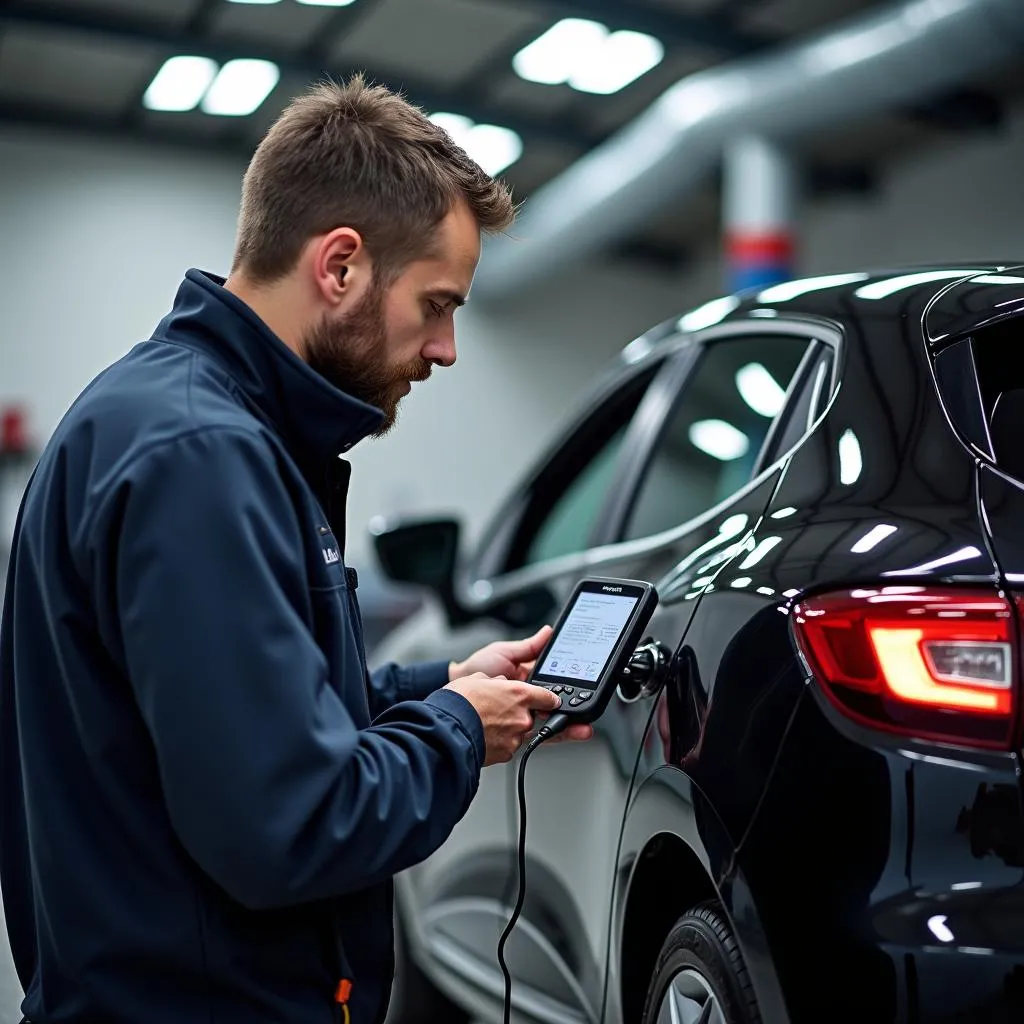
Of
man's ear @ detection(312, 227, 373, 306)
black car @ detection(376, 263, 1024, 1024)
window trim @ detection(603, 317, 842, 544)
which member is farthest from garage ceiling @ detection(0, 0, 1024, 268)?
man's ear @ detection(312, 227, 373, 306)

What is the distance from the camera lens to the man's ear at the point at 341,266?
1.47 metres

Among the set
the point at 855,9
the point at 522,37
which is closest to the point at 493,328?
the point at 522,37

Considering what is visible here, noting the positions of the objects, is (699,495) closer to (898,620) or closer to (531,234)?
(898,620)

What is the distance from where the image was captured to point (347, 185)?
4.87 feet

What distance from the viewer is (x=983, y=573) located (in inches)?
55.4

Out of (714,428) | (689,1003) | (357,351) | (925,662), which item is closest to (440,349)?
(357,351)

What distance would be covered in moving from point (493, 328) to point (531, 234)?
A: 2694 millimetres

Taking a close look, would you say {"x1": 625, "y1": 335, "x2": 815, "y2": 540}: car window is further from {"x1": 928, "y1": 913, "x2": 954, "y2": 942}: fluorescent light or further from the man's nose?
{"x1": 928, "y1": 913, "x2": 954, "y2": 942}: fluorescent light

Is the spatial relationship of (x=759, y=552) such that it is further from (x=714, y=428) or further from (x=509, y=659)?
(x=714, y=428)

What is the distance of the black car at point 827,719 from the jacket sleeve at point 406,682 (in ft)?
0.88

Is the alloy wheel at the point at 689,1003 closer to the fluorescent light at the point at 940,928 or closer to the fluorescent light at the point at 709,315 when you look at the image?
the fluorescent light at the point at 940,928

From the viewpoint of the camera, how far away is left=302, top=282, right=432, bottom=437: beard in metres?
1.49

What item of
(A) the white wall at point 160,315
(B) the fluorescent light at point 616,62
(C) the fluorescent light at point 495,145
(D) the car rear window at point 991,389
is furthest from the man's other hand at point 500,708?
(A) the white wall at point 160,315

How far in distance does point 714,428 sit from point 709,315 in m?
0.26
